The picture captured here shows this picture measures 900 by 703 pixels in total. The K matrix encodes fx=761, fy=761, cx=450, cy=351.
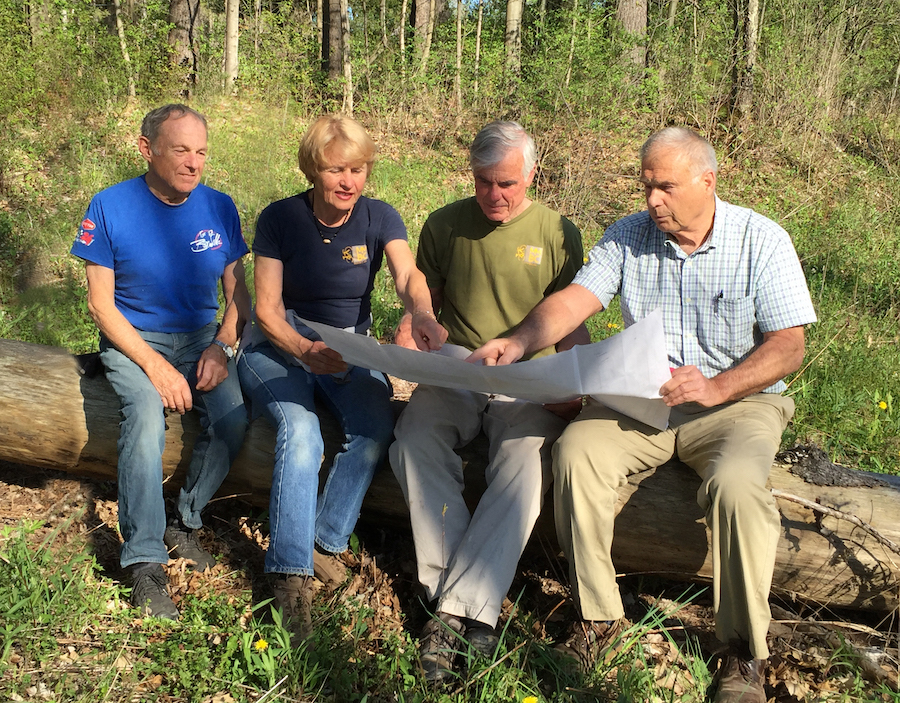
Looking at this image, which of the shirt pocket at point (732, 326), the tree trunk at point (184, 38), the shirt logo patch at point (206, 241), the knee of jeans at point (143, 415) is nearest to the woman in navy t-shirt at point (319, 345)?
the shirt logo patch at point (206, 241)

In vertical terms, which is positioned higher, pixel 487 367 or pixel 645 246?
pixel 645 246

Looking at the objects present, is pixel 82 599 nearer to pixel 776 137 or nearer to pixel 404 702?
pixel 404 702

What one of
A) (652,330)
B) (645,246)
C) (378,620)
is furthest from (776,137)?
(378,620)

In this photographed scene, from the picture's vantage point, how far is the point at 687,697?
2543 mm

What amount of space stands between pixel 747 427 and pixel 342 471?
1556 millimetres

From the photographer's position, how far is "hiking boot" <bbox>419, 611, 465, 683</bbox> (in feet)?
8.40

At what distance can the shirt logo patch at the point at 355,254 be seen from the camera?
3.32 metres

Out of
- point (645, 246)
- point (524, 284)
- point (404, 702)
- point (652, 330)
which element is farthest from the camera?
point (524, 284)

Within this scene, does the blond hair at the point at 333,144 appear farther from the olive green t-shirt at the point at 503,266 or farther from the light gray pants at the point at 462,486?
the light gray pants at the point at 462,486

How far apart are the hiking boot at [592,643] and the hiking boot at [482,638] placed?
23 centimetres

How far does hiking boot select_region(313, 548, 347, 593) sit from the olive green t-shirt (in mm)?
1096

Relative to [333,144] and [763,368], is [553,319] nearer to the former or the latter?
[763,368]

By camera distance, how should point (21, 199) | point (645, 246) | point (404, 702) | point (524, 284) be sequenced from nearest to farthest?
point (404, 702) → point (645, 246) → point (524, 284) → point (21, 199)

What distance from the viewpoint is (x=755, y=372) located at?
280 cm
